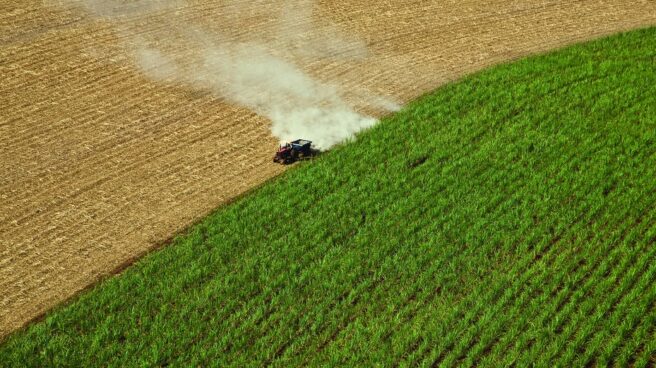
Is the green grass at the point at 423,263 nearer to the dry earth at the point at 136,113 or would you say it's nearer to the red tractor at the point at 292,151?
the red tractor at the point at 292,151

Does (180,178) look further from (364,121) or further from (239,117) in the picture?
(364,121)

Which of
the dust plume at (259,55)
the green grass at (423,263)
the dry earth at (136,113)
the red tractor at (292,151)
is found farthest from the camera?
the dust plume at (259,55)

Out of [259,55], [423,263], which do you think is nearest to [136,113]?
[259,55]

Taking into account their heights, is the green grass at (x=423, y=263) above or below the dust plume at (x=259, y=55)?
below

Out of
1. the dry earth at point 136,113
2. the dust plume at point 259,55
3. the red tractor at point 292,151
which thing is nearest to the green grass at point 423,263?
the red tractor at point 292,151

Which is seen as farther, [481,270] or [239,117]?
[239,117]

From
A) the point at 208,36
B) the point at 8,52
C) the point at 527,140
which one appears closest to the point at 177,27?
the point at 208,36

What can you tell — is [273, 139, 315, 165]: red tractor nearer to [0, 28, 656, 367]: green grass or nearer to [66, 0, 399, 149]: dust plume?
[0, 28, 656, 367]: green grass
